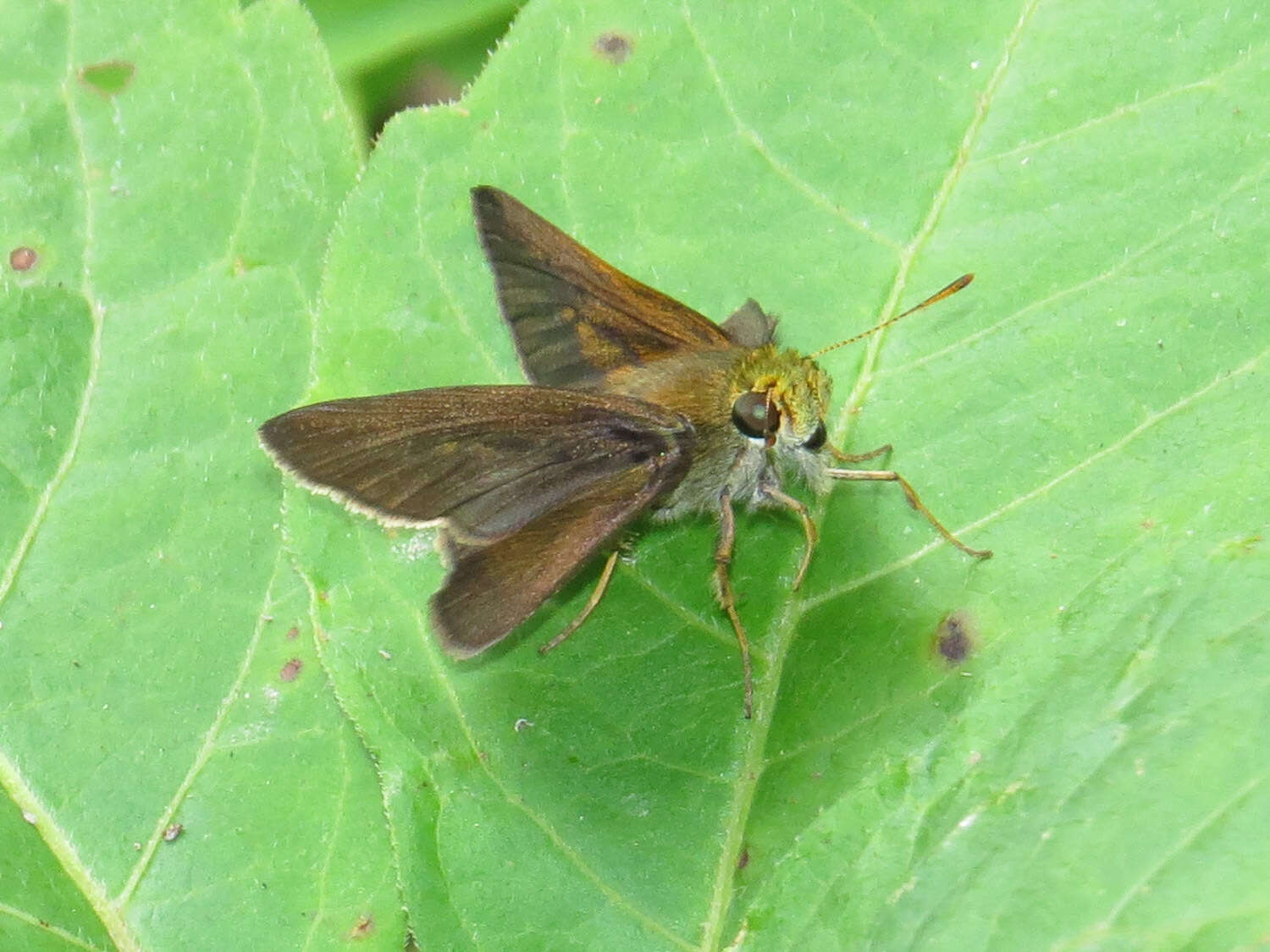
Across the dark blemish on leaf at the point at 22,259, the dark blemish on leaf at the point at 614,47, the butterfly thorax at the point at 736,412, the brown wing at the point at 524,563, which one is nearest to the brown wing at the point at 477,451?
the brown wing at the point at 524,563

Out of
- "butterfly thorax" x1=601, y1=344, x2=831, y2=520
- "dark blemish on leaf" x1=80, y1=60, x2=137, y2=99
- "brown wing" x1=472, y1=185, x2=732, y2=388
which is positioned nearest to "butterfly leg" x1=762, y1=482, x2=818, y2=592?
"butterfly thorax" x1=601, y1=344, x2=831, y2=520

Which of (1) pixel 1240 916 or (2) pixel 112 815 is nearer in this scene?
(1) pixel 1240 916

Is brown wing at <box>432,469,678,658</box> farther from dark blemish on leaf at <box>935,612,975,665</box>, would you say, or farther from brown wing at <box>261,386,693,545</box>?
dark blemish on leaf at <box>935,612,975,665</box>

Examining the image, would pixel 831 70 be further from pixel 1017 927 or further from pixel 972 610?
pixel 1017 927

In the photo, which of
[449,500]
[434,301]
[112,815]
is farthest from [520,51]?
[112,815]

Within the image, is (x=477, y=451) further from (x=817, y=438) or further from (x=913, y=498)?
(x=913, y=498)
